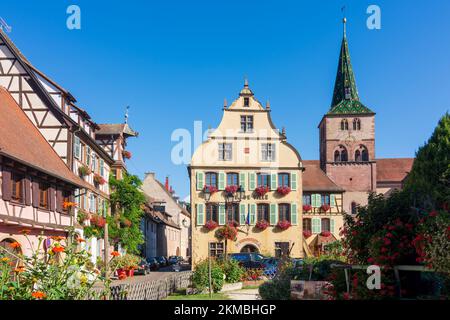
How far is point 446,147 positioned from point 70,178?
610 inches

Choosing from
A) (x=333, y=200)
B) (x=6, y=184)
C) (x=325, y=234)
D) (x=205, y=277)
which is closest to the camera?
(x=6, y=184)

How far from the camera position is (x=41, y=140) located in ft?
77.5

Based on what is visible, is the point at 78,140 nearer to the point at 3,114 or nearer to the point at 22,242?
the point at 3,114

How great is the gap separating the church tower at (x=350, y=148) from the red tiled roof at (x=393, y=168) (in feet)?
36.0

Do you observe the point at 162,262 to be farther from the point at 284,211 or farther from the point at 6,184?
the point at 6,184

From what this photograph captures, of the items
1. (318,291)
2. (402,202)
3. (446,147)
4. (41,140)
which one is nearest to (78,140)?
(41,140)

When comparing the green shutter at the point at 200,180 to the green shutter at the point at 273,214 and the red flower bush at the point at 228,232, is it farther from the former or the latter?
the green shutter at the point at 273,214

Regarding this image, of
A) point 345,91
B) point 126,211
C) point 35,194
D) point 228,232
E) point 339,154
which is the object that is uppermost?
point 345,91

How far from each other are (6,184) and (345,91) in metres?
52.4

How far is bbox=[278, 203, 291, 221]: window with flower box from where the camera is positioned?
124 feet

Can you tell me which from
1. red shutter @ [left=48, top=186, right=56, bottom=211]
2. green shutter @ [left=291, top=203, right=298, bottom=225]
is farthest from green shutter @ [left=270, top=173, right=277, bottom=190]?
red shutter @ [left=48, top=186, right=56, bottom=211]

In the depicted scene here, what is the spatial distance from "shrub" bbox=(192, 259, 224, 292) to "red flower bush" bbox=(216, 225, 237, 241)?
15191 millimetres

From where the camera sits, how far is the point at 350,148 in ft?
190

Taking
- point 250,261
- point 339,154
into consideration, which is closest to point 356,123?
point 339,154
